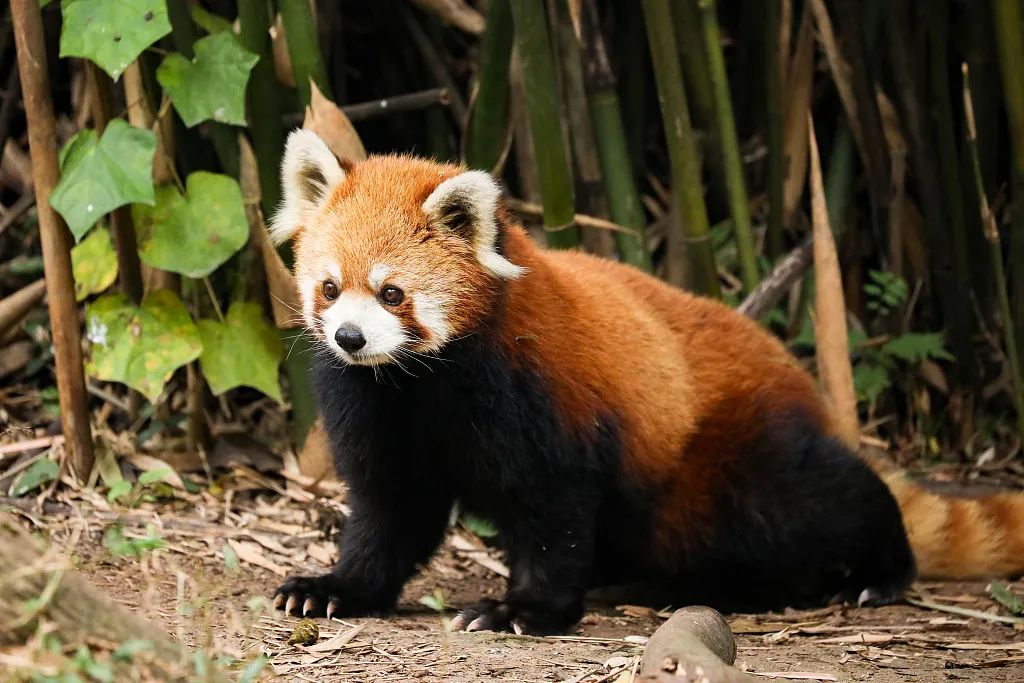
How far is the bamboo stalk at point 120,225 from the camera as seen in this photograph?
483cm

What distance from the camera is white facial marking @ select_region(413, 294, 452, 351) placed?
386 cm

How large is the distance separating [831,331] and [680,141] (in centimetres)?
109

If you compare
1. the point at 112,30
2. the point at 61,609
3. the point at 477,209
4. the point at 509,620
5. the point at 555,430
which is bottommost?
the point at 509,620

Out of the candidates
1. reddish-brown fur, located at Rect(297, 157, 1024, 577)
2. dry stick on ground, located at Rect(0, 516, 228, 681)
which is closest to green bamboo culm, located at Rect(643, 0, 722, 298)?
reddish-brown fur, located at Rect(297, 157, 1024, 577)

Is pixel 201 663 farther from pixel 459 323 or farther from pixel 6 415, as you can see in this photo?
pixel 6 415

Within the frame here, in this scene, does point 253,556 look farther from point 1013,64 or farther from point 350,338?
point 1013,64

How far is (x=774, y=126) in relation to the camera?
605 cm

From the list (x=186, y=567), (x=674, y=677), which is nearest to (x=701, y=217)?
(x=186, y=567)

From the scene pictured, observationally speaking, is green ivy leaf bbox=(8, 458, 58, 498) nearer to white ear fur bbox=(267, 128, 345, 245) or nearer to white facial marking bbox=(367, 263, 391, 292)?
white ear fur bbox=(267, 128, 345, 245)

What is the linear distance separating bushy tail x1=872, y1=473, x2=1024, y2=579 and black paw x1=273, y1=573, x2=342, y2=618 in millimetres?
2287

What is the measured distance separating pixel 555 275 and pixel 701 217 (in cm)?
135

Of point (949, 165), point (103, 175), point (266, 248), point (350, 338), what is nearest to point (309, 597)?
point (350, 338)

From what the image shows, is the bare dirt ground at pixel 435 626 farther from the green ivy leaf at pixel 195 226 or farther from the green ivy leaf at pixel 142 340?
the green ivy leaf at pixel 195 226

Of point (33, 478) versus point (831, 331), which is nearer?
point (33, 478)
